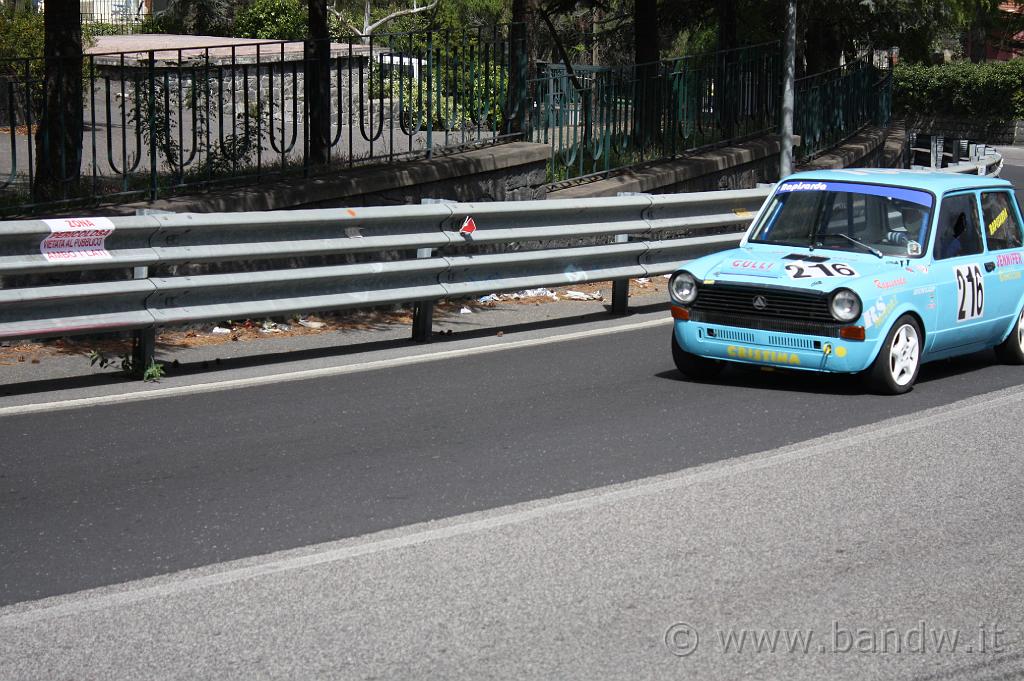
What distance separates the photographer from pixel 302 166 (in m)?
14.2

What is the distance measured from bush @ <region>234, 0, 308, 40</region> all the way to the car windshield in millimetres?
36918

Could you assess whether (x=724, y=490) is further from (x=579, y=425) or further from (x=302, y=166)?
(x=302, y=166)

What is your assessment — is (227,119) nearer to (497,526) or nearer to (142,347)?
(142,347)

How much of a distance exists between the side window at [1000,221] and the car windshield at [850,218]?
0.72m

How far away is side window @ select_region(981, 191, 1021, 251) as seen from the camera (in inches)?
406

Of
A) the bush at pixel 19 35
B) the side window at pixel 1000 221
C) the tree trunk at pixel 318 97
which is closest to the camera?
the side window at pixel 1000 221

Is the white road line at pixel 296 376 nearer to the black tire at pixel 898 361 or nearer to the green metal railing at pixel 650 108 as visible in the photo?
the black tire at pixel 898 361

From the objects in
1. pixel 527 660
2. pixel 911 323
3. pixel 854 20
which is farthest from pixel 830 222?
pixel 854 20

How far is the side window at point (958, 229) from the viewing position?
977cm

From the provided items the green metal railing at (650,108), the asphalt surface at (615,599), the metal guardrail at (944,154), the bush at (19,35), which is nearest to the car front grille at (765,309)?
the asphalt surface at (615,599)

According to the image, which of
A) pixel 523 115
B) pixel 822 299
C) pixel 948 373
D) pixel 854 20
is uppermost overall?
pixel 854 20

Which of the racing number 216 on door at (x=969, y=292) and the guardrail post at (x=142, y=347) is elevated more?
the racing number 216 on door at (x=969, y=292)

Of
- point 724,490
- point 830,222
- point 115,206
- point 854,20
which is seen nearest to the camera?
point 724,490

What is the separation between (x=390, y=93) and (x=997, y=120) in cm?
5193
